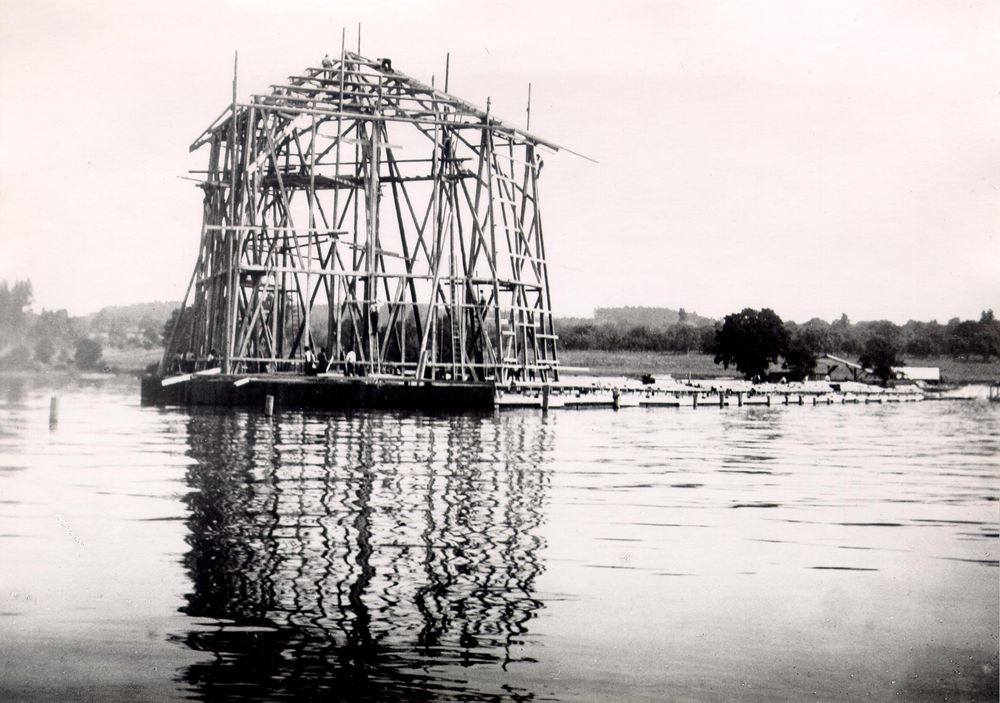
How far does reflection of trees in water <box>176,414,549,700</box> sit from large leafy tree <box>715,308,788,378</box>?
60.3m

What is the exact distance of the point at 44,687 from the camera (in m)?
9.07

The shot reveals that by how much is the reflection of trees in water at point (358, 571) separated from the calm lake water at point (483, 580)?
0.04m

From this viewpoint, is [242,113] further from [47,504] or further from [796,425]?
[47,504]

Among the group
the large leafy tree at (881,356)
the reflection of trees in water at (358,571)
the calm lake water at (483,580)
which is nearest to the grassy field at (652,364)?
the large leafy tree at (881,356)

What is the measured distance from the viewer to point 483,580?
41.0ft

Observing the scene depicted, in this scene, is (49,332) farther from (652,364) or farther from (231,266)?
(652,364)

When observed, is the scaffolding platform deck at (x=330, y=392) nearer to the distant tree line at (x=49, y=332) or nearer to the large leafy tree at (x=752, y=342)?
the distant tree line at (x=49, y=332)

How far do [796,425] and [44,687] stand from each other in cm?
4368

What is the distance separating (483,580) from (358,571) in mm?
1405

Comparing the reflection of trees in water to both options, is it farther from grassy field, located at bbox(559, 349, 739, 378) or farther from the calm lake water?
grassy field, located at bbox(559, 349, 739, 378)

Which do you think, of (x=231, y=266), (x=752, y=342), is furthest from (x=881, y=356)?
(x=231, y=266)

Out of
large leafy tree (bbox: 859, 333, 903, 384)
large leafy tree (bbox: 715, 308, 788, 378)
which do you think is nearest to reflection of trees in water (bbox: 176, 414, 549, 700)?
large leafy tree (bbox: 859, 333, 903, 384)

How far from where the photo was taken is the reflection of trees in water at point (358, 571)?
371 inches

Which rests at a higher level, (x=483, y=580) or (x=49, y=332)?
(x=49, y=332)
